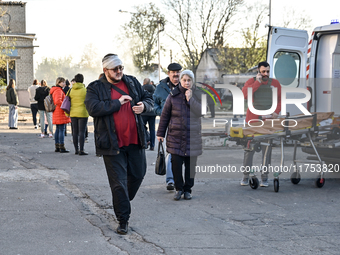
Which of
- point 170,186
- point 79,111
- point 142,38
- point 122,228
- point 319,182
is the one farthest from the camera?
point 142,38

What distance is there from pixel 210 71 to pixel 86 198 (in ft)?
233

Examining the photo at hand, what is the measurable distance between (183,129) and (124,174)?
167cm

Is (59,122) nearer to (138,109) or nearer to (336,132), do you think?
(336,132)

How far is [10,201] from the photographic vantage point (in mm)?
6488

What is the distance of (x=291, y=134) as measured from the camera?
23.7ft

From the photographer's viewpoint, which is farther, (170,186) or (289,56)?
(289,56)

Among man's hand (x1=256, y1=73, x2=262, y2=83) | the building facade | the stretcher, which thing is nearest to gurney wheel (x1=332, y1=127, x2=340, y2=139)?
the stretcher

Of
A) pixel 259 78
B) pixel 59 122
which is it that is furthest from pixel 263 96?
pixel 59 122

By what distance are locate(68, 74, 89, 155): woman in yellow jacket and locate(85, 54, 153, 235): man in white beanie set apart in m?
5.83

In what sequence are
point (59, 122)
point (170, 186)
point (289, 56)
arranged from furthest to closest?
point (59, 122) < point (289, 56) < point (170, 186)

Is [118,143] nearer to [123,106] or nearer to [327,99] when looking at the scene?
[123,106]

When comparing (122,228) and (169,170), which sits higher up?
(169,170)

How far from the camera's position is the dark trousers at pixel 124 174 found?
519 cm

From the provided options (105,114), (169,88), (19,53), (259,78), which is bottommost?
(105,114)
